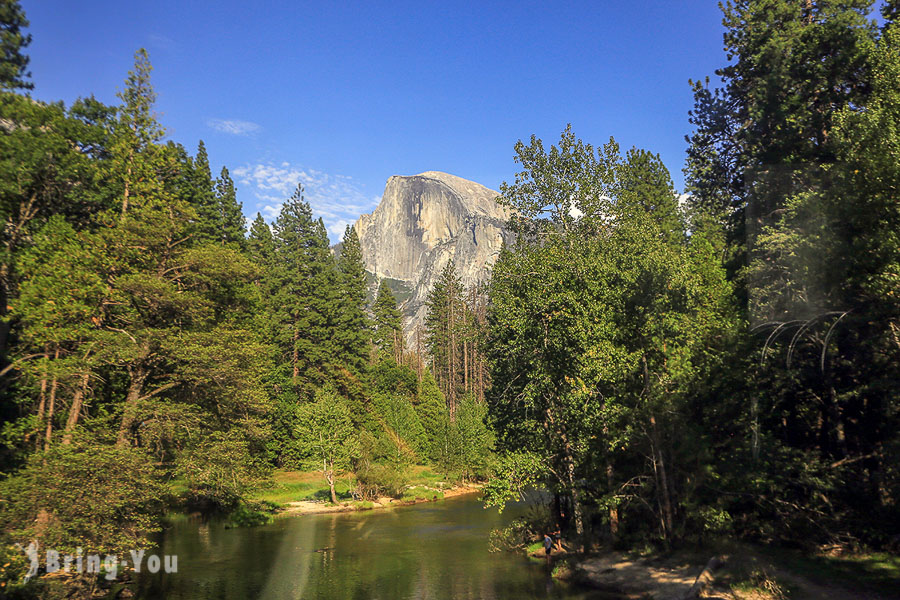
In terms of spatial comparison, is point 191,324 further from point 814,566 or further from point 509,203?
point 814,566

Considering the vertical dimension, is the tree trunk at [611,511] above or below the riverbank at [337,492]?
above

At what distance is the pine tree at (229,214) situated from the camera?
6000cm

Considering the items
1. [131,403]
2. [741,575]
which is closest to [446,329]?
[131,403]

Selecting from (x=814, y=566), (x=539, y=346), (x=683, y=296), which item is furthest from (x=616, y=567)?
(x=683, y=296)

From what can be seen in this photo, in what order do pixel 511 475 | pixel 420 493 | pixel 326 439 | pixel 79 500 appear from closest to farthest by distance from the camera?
pixel 79 500 < pixel 511 475 < pixel 326 439 < pixel 420 493

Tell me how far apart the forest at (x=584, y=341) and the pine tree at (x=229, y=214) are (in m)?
28.5

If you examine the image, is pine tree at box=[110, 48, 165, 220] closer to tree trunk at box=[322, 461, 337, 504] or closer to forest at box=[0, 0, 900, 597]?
forest at box=[0, 0, 900, 597]

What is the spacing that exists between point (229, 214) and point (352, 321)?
19932mm

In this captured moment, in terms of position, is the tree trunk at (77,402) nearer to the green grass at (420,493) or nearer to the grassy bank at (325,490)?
the grassy bank at (325,490)

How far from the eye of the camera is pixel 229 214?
6488cm

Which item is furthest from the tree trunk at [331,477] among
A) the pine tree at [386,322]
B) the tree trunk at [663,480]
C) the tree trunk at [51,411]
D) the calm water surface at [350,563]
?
the pine tree at [386,322]

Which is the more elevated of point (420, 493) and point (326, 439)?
point (326, 439)

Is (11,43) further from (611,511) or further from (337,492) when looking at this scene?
(337,492)

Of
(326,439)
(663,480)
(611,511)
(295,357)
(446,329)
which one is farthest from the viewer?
(446,329)
